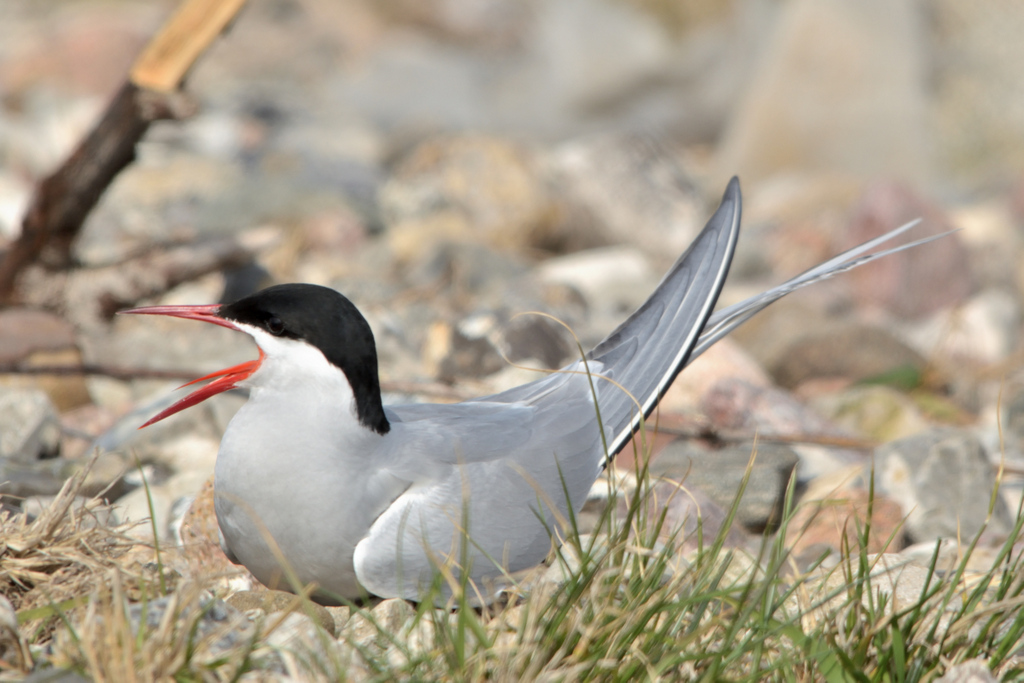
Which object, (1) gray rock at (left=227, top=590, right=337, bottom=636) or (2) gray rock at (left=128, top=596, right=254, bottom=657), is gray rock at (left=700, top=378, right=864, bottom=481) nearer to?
(1) gray rock at (left=227, top=590, right=337, bottom=636)

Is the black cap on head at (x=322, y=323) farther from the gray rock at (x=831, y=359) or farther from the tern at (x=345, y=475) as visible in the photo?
the gray rock at (x=831, y=359)

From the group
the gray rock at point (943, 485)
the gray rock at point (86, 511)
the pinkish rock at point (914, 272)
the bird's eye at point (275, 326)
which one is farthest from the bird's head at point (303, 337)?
the pinkish rock at point (914, 272)

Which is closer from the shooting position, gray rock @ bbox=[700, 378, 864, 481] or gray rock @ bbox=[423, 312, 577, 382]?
gray rock @ bbox=[700, 378, 864, 481]

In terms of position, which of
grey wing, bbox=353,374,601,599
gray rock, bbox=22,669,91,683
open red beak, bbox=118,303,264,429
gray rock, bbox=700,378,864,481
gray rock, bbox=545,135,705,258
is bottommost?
gray rock, bbox=545,135,705,258

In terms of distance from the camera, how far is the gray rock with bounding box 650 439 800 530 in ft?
9.27

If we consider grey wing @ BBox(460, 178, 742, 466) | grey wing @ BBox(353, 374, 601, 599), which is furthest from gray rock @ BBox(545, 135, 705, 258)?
grey wing @ BBox(353, 374, 601, 599)

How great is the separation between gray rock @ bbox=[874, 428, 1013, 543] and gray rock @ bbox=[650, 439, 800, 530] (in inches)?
13.8

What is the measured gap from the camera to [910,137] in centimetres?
1039

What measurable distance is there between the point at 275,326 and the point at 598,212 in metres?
5.39

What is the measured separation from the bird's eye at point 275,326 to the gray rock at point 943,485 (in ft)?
6.46

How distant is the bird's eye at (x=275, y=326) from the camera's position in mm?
1891

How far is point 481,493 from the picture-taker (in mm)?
2012

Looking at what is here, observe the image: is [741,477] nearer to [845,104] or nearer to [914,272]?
[914,272]

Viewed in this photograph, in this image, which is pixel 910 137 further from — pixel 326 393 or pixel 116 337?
pixel 326 393
